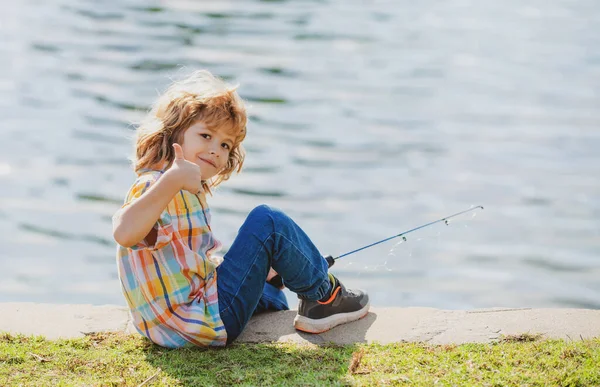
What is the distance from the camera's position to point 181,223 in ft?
11.1

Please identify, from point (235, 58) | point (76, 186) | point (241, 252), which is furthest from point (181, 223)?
point (235, 58)

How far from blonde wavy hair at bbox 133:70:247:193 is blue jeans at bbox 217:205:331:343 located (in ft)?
1.21

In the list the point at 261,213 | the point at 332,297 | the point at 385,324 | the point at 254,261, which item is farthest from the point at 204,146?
the point at 385,324

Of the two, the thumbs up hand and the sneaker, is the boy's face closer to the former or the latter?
the thumbs up hand

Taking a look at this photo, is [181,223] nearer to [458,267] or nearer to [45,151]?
[458,267]

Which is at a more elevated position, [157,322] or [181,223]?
[181,223]

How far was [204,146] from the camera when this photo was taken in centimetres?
348

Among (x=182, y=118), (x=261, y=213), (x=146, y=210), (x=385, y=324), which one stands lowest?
(x=385, y=324)

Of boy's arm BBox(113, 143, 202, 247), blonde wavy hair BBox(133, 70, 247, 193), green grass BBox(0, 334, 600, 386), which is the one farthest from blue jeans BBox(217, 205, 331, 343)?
boy's arm BBox(113, 143, 202, 247)

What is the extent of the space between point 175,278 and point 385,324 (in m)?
0.95

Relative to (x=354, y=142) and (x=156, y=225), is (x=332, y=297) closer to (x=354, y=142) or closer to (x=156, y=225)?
(x=156, y=225)

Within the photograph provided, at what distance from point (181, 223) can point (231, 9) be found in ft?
36.3

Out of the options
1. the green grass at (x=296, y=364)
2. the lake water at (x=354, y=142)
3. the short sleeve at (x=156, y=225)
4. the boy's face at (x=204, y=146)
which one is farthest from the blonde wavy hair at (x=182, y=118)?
the lake water at (x=354, y=142)

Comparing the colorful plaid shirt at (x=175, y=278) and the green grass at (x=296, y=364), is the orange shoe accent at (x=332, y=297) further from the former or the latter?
the colorful plaid shirt at (x=175, y=278)
